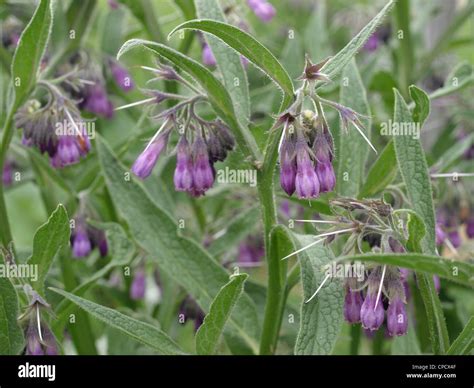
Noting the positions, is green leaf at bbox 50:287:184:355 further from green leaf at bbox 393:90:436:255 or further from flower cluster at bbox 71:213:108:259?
flower cluster at bbox 71:213:108:259

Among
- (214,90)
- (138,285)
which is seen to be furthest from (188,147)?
(138,285)

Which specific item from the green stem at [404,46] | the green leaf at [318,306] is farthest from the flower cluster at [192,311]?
the green stem at [404,46]

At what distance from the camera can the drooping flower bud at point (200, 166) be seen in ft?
6.07

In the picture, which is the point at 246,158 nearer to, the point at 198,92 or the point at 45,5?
the point at 198,92

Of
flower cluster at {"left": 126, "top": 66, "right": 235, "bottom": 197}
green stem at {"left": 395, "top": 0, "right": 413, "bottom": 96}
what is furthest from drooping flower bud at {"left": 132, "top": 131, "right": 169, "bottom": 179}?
green stem at {"left": 395, "top": 0, "right": 413, "bottom": 96}

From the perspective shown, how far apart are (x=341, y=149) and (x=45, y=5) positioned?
71 cm

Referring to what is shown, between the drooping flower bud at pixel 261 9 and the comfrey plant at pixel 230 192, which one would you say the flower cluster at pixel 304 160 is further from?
the drooping flower bud at pixel 261 9

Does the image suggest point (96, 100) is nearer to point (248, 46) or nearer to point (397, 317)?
point (248, 46)

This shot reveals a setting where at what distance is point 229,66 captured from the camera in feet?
6.60

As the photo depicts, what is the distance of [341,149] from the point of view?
7.00 feet

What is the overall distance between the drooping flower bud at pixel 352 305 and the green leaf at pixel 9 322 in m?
0.61

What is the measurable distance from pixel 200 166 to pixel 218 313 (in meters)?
0.30

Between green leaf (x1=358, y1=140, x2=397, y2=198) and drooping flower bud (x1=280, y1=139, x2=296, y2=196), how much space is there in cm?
39
